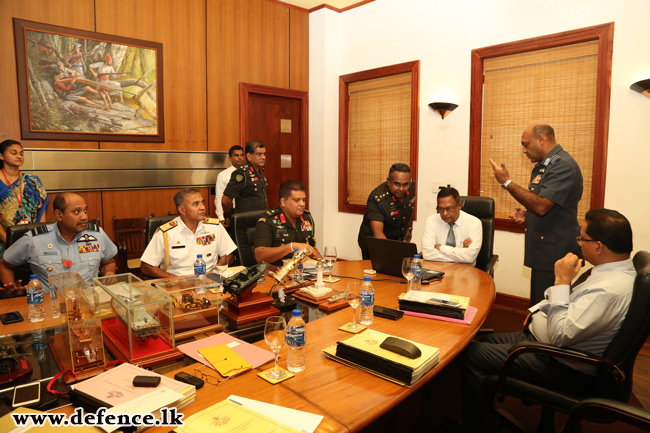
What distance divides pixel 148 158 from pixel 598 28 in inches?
185

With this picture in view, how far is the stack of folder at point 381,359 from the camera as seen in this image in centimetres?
136

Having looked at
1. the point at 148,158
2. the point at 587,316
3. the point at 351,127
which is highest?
the point at 351,127

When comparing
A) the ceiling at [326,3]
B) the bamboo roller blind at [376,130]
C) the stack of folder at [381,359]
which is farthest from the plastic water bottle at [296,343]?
the ceiling at [326,3]

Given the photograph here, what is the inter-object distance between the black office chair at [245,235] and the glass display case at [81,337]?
144 cm

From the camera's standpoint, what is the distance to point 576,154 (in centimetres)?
394

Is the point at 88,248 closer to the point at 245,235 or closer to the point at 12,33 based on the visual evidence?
the point at 245,235

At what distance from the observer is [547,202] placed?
9.68ft

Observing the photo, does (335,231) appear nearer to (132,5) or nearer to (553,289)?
(132,5)

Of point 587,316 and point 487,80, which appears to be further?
point 487,80

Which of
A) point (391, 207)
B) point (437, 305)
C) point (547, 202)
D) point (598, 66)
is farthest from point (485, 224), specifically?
point (598, 66)

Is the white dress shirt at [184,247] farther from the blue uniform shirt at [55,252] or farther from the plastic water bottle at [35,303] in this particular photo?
the plastic water bottle at [35,303]

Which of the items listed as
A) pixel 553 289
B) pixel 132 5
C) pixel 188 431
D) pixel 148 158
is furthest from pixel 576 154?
pixel 132 5

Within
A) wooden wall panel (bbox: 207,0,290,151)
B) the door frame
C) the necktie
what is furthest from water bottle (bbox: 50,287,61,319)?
the door frame

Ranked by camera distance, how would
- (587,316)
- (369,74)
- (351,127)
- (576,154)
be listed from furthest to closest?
(351,127), (369,74), (576,154), (587,316)
